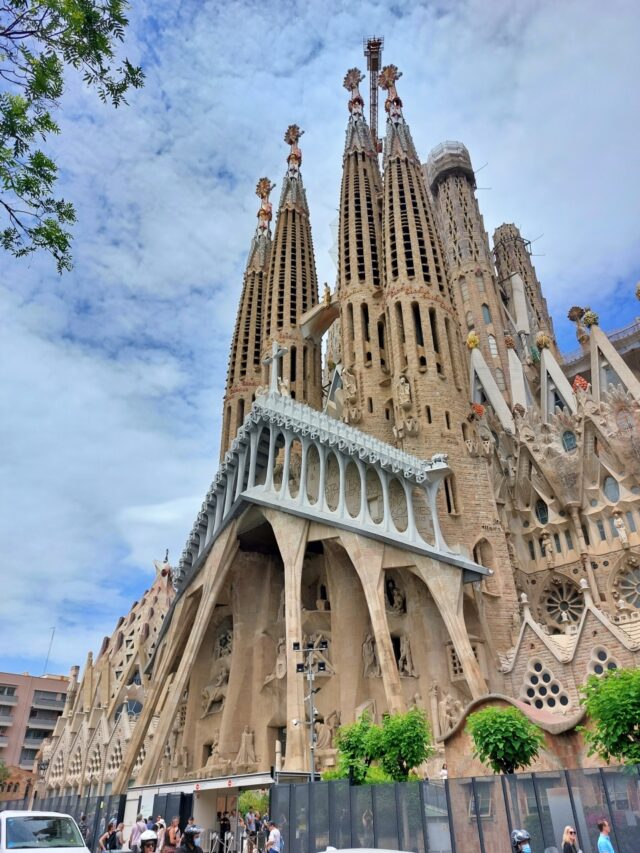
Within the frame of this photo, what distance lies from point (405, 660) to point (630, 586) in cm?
873

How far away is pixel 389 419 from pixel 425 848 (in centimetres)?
1941

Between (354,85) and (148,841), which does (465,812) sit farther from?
(354,85)

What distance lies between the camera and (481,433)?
27.3m

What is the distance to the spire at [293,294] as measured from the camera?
122 feet

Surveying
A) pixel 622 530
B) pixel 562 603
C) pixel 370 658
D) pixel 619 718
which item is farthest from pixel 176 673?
pixel 619 718

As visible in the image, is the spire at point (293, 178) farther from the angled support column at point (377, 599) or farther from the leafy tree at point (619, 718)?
the leafy tree at point (619, 718)

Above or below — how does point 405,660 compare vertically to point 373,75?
below

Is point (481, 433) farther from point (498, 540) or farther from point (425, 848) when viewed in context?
point (425, 848)

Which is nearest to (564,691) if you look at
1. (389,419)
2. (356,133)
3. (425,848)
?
(425,848)

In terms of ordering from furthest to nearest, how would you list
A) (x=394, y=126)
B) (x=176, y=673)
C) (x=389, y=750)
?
(x=394, y=126) < (x=176, y=673) < (x=389, y=750)

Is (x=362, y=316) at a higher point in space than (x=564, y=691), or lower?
higher

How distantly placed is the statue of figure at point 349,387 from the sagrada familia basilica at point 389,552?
0.11 metres

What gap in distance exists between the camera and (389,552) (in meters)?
22.4

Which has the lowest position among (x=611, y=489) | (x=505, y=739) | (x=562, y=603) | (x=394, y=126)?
(x=505, y=739)
